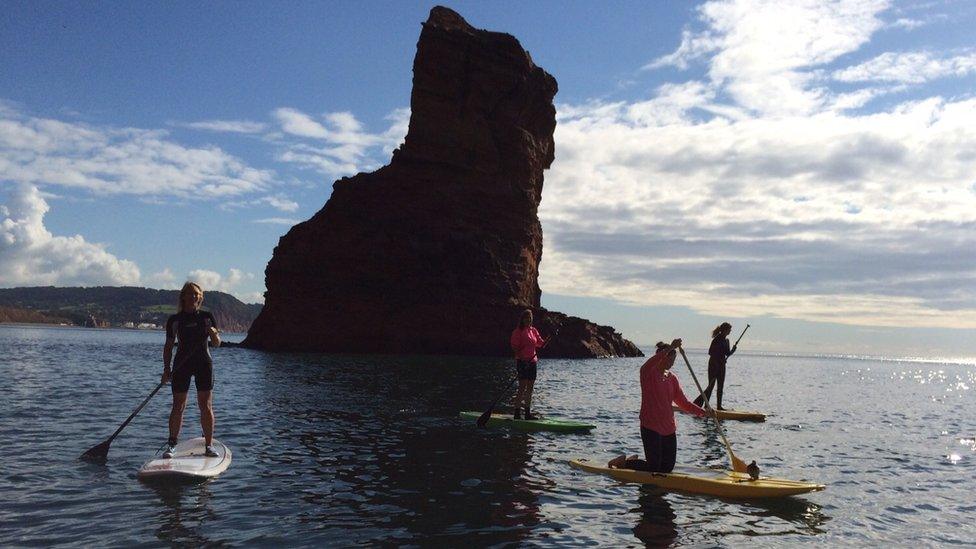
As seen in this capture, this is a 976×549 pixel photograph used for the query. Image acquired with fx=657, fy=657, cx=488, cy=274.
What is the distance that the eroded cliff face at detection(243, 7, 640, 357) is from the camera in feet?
218

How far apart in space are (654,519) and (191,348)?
7603 mm

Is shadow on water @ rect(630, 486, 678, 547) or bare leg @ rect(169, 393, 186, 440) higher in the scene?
bare leg @ rect(169, 393, 186, 440)

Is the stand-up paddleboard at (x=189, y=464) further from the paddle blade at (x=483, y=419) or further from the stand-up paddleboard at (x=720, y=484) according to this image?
the paddle blade at (x=483, y=419)

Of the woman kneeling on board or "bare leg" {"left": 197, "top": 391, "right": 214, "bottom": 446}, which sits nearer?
the woman kneeling on board

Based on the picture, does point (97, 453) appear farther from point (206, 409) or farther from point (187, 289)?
point (187, 289)

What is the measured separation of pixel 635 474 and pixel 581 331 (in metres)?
66.3

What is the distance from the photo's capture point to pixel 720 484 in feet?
34.3

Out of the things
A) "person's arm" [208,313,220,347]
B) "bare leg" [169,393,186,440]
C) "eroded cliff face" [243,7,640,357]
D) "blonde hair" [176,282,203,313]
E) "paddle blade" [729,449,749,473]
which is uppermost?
"eroded cliff face" [243,7,640,357]

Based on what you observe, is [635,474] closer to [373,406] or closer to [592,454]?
[592,454]

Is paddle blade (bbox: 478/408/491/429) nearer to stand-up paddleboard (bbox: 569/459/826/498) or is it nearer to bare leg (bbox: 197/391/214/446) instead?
stand-up paddleboard (bbox: 569/459/826/498)

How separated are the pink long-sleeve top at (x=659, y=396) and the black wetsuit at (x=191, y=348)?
7.08 meters

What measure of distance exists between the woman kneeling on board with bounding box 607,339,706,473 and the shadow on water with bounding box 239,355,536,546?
1879 millimetres

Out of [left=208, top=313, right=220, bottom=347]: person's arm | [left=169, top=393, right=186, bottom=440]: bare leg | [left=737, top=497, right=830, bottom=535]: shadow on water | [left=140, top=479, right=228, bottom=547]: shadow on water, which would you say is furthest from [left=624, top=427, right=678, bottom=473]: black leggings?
[left=169, top=393, right=186, bottom=440]: bare leg

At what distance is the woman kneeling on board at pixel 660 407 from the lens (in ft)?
34.4
